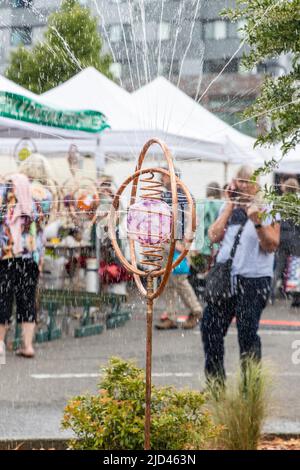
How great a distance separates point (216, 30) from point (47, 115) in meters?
37.9

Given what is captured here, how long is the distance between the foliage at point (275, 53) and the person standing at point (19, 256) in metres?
3.92

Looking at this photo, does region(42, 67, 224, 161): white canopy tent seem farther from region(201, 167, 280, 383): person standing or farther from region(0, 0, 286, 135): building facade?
region(0, 0, 286, 135): building facade

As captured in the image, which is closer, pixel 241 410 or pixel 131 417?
pixel 131 417

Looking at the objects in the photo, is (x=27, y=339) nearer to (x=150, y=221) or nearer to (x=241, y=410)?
(x=241, y=410)

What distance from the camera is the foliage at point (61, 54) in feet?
56.7

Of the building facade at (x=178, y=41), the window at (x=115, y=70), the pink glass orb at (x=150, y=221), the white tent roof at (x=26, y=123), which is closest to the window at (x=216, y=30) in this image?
the building facade at (x=178, y=41)

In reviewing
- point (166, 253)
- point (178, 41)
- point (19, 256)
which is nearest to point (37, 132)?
point (166, 253)

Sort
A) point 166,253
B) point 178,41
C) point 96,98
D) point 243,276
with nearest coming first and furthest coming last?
point 243,276 < point 166,253 < point 96,98 < point 178,41

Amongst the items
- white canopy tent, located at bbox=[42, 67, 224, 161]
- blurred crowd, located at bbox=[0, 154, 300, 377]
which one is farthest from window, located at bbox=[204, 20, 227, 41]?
blurred crowd, located at bbox=[0, 154, 300, 377]

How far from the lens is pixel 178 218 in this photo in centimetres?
359

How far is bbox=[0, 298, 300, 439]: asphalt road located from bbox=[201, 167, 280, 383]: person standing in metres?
0.23

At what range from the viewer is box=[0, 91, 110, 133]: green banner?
32.2ft

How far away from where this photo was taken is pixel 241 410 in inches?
185

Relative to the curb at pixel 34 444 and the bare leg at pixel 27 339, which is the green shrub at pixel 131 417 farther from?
the bare leg at pixel 27 339
